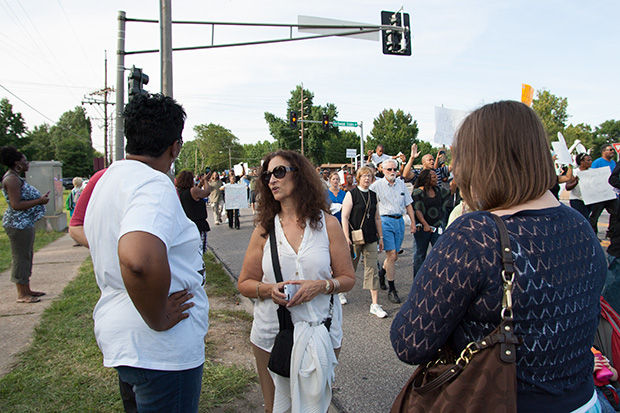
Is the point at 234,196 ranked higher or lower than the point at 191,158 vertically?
lower

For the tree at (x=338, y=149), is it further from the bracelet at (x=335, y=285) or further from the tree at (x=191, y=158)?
the bracelet at (x=335, y=285)

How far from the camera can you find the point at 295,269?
2.55 metres

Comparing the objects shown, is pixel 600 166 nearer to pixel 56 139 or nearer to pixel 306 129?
pixel 306 129

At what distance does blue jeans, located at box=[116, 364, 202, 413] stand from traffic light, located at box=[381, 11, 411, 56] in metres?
12.0

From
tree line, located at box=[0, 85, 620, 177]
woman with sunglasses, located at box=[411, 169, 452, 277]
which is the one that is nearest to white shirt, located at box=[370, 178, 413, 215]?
woman with sunglasses, located at box=[411, 169, 452, 277]

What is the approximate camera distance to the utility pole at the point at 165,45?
730cm

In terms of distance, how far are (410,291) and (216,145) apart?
11590cm

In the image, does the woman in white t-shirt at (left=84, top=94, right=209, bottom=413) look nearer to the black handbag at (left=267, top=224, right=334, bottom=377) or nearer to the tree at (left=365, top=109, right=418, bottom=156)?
the black handbag at (left=267, top=224, right=334, bottom=377)

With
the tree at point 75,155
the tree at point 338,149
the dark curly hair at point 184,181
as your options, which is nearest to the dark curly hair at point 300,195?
the dark curly hair at point 184,181

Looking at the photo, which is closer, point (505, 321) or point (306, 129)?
point (505, 321)

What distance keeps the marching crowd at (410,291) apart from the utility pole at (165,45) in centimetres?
533

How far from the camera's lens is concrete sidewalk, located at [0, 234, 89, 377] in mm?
4543

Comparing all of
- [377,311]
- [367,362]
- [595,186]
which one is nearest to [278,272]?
[367,362]

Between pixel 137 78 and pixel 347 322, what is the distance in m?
4.99
